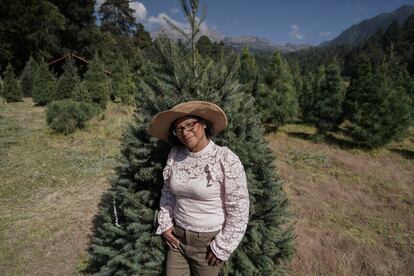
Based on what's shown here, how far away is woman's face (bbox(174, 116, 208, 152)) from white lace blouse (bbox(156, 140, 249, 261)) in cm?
7

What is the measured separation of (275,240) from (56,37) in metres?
35.5

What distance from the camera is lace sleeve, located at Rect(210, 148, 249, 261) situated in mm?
1894

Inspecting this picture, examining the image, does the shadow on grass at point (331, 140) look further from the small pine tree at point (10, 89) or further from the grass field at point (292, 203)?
the small pine tree at point (10, 89)

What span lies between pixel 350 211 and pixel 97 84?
16390mm

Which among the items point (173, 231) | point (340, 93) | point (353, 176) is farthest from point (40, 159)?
point (340, 93)

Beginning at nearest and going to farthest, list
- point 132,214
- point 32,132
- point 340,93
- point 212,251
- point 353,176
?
point 212,251, point 132,214, point 353,176, point 32,132, point 340,93

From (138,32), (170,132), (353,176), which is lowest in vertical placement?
(353,176)

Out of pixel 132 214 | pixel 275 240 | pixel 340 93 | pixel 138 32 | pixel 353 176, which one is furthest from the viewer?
pixel 138 32

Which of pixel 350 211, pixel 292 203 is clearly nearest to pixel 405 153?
pixel 350 211

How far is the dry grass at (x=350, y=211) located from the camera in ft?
13.1

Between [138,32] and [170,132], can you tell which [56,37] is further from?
[170,132]

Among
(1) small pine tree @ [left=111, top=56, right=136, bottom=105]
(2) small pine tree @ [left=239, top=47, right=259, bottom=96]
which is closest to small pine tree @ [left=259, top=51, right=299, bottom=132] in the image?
(2) small pine tree @ [left=239, top=47, right=259, bottom=96]

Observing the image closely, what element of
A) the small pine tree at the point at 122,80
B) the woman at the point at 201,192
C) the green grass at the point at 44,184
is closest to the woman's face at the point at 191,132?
the woman at the point at 201,192

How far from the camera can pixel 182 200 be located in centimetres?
211
